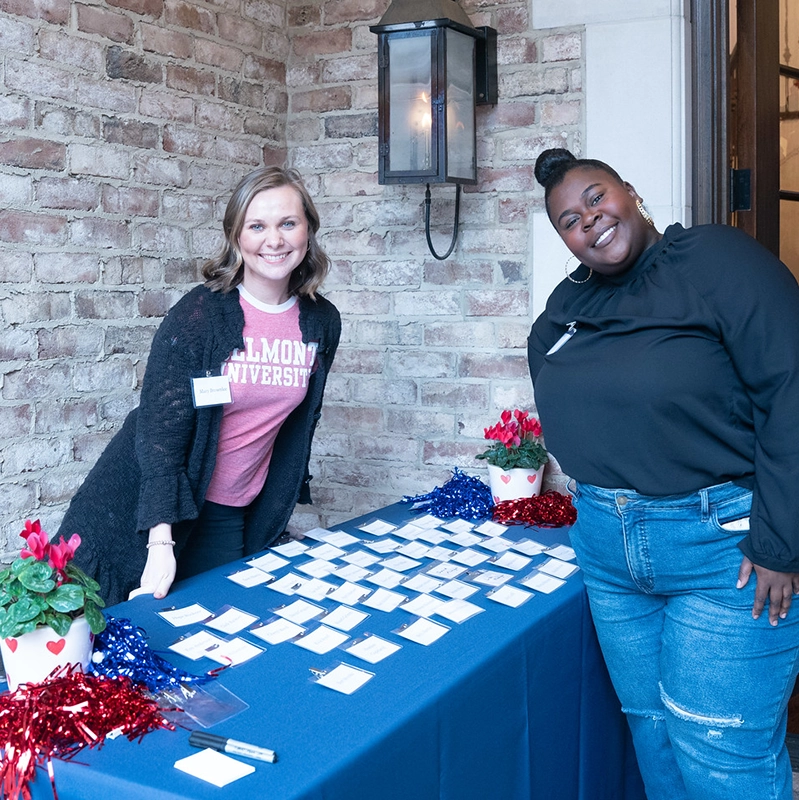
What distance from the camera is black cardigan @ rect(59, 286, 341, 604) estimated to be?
2096 millimetres

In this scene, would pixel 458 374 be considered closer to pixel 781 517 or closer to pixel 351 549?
pixel 351 549

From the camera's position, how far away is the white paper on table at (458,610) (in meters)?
1.86

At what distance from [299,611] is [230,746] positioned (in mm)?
576

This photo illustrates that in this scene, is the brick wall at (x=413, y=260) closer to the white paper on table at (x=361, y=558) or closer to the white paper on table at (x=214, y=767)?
the white paper on table at (x=361, y=558)

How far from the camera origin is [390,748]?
1390 millimetres

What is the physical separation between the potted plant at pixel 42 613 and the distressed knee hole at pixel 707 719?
1025mm

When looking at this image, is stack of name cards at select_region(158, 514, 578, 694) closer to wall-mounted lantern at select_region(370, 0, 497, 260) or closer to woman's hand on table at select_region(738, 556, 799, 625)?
woman's hand on table at select_region(738, 556, 799, 625)

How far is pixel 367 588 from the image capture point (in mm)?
2025

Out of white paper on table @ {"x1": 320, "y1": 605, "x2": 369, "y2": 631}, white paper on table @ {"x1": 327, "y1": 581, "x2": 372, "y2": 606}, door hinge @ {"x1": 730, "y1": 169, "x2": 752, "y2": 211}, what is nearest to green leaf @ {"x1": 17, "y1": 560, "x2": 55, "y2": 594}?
white paper on table @ {"x1": 320, "y1": 605, "x2": 369, "y2": 631}

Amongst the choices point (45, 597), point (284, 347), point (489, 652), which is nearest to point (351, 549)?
point (284, 347)

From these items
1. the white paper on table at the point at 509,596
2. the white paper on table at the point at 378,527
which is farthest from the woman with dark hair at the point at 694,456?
the white paper on table at the point at 378,527

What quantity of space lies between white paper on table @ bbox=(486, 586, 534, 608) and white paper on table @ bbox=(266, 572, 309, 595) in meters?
0.40

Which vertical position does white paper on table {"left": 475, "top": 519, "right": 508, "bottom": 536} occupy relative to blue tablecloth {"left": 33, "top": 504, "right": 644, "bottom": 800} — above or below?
above

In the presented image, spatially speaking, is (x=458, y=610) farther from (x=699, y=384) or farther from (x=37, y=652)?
(x=37, y=652)
